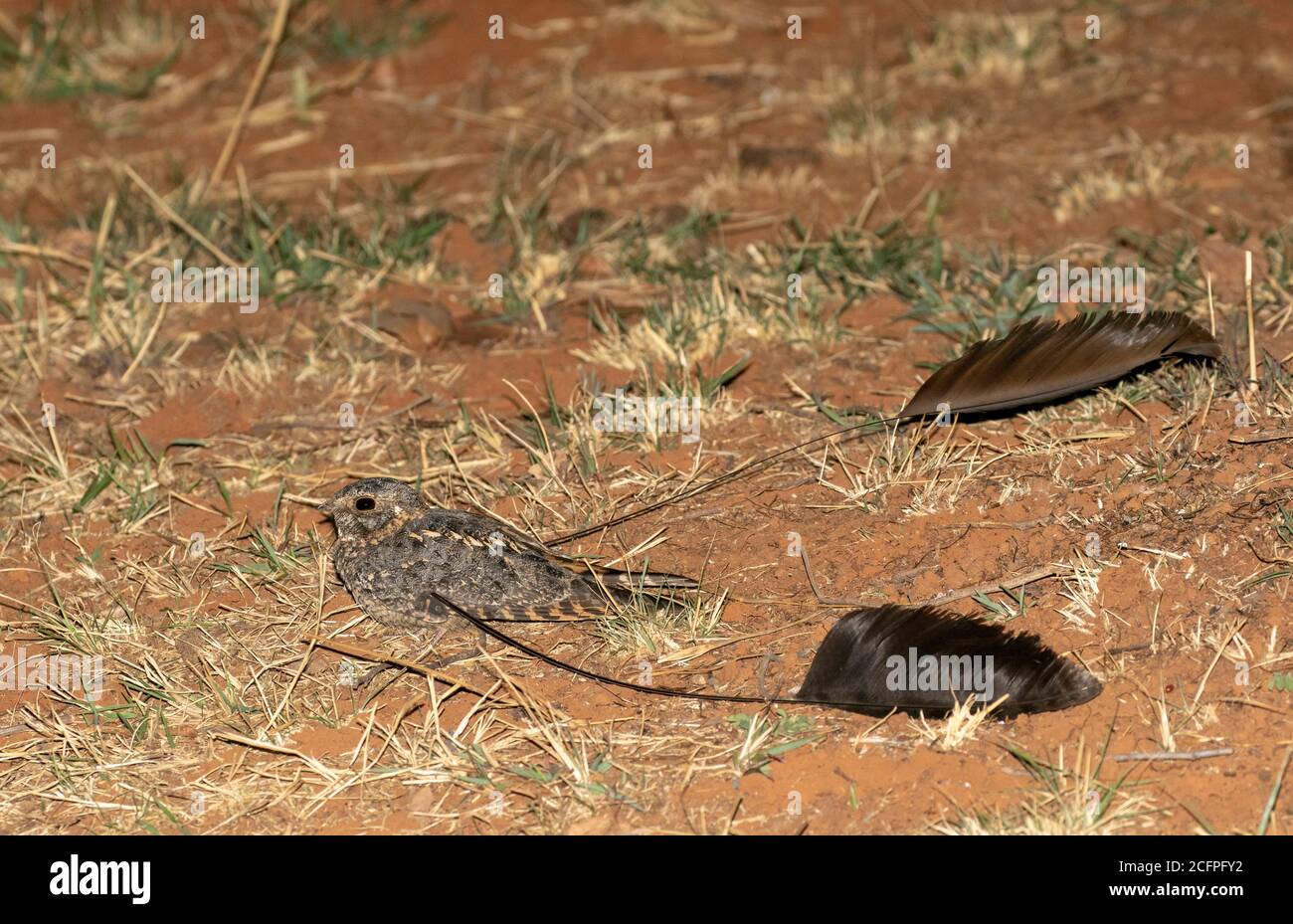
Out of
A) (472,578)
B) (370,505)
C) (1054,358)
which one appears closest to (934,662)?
(1054,358)

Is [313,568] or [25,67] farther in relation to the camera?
[25,67]

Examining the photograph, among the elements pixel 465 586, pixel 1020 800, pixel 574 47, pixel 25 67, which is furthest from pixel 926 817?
pixel 25 67

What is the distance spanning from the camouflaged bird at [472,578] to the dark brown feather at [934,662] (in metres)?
0.62

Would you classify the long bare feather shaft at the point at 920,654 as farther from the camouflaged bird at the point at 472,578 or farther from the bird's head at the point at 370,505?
the bird's head at the point at 370,505

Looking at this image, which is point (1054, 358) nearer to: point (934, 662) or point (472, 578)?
point (934, 662)

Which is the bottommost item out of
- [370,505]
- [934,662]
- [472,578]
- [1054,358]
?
[934,662]

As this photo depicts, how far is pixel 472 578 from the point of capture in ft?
14.9

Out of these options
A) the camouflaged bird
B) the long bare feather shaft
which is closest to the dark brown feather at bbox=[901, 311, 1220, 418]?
the long bare feather shaft

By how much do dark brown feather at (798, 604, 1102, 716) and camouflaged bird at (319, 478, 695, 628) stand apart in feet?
2.05

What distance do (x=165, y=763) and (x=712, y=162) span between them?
4.63 m

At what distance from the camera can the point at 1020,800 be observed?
11.9 ft

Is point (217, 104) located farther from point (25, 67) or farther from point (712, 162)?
point (712, 162)

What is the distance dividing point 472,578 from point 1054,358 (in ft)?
6.45

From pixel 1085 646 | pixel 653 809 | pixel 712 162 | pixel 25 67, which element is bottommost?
pixel 653 809
